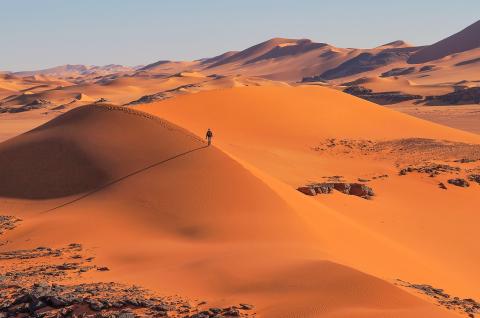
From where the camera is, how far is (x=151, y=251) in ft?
38.3

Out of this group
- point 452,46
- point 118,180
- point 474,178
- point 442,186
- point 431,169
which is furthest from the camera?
point 452,46

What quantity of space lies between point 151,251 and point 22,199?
7.60m

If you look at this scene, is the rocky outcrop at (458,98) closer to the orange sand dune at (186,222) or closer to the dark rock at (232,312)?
the orange sand dune at (186,222)

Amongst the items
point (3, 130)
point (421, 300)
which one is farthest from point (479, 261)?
point (3, 130)

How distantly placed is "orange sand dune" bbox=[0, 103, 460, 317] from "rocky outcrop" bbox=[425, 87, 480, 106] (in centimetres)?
5138

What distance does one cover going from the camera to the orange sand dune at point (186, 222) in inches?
347

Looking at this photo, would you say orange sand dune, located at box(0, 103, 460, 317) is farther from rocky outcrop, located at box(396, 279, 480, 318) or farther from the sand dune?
the sand dune

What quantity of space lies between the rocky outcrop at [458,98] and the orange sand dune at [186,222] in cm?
5138

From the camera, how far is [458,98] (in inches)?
2564

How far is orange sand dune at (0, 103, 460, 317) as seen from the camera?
880cm

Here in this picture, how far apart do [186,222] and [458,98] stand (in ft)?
192

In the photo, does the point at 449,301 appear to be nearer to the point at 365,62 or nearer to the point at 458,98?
the point at 458,98

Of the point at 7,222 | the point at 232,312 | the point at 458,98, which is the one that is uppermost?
the point at 458,98

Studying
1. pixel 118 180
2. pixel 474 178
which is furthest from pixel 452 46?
pixel 118 180
